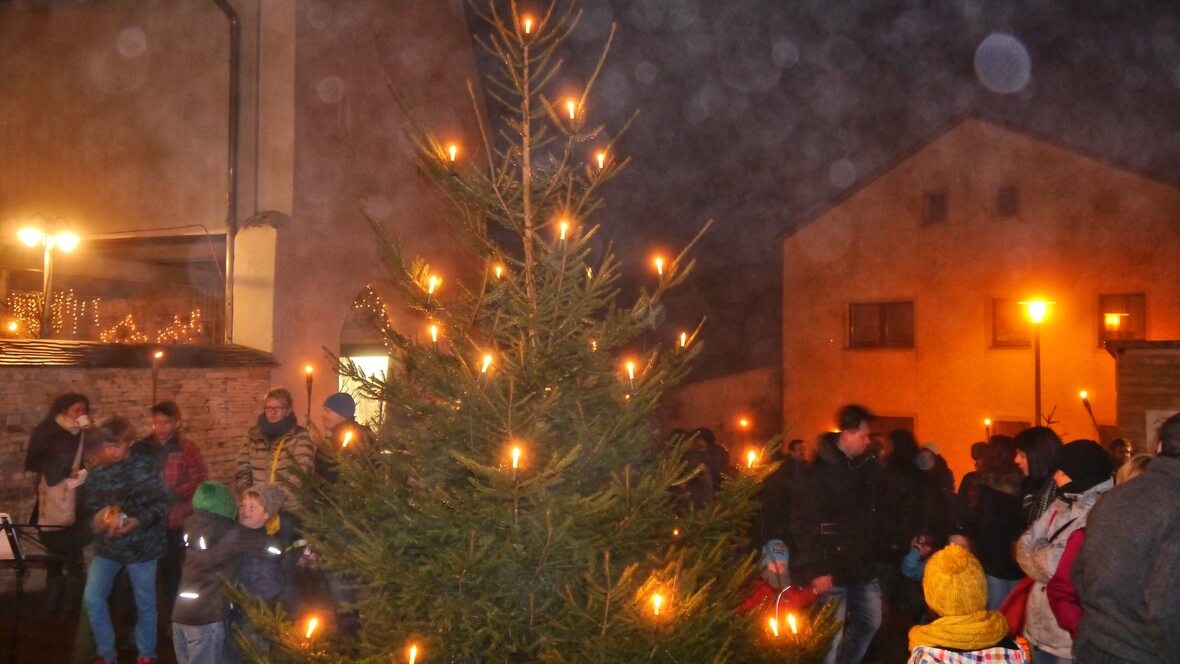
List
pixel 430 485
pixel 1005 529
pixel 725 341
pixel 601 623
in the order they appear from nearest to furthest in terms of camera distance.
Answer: pixel 601 623 < pixel 430 485 < pixel 1005 529 < pixel 725 341

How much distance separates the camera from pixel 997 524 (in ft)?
21.0

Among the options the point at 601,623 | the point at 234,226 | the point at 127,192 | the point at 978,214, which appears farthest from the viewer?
the point at 978,214

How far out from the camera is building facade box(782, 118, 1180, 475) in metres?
21.0

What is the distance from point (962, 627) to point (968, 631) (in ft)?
0.08

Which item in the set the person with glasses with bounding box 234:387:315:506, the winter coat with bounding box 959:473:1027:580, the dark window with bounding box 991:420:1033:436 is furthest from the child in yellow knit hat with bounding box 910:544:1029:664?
the dark window with bounding box 991:420:1033:436

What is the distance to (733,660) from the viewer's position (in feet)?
12.6

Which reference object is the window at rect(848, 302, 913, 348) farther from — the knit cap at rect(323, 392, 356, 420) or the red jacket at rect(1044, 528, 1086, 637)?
the red jacket at rect(1044, 528, 1086, 637)

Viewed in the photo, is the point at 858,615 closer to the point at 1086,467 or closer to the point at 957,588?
the point at 1086,467

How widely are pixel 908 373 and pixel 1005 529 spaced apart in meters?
17.9

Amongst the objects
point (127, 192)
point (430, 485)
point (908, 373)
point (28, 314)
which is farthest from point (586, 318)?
point (908, 373)

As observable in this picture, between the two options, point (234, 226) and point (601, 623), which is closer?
point (601, 623)

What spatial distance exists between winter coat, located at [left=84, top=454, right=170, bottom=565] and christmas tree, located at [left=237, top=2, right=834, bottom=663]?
9.57ft

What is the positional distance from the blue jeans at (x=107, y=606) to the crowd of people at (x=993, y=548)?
14.5 ft

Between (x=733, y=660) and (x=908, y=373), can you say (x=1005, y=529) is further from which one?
(x=908, y=373)
